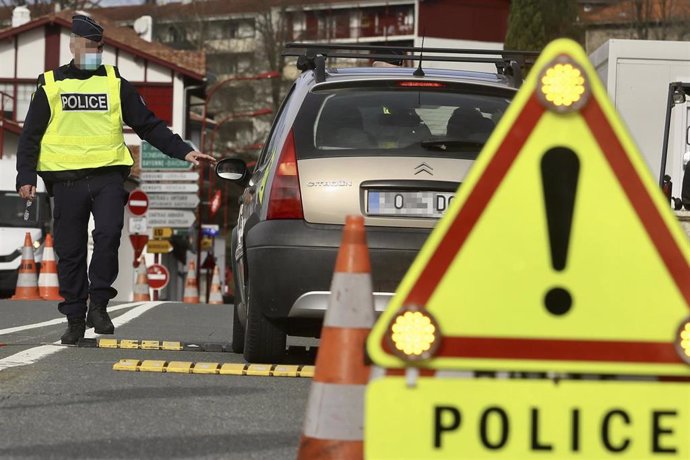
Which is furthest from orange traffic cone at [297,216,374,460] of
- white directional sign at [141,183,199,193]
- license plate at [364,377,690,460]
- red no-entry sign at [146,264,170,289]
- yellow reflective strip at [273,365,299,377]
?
white directional sign at [141,183,199,193]

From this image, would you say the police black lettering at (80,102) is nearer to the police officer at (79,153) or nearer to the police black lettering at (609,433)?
the police officer at (79,153)

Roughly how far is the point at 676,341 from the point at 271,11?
8693cm

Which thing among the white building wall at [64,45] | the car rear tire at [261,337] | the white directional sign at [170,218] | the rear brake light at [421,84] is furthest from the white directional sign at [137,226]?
the white building wall at [64,45]

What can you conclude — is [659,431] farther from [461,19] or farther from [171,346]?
[461,19]

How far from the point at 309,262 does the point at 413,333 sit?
3774 millimetres

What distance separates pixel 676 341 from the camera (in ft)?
13.3

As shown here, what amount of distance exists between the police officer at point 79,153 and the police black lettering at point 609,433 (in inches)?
229

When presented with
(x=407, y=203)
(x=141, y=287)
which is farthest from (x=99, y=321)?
(x=141, y=287)

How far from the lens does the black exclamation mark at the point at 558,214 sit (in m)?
4.07

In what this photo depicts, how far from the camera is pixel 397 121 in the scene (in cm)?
807

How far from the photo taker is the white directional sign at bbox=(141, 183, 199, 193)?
39.4m

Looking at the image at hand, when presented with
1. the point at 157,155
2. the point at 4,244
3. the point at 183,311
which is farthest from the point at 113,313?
the point at 157,155

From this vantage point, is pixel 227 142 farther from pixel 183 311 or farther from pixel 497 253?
pixel 497 253

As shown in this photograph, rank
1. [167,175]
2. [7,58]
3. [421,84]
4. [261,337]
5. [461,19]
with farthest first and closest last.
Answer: [461,19], [7,58], [167,175], [261,337], [421,84]
